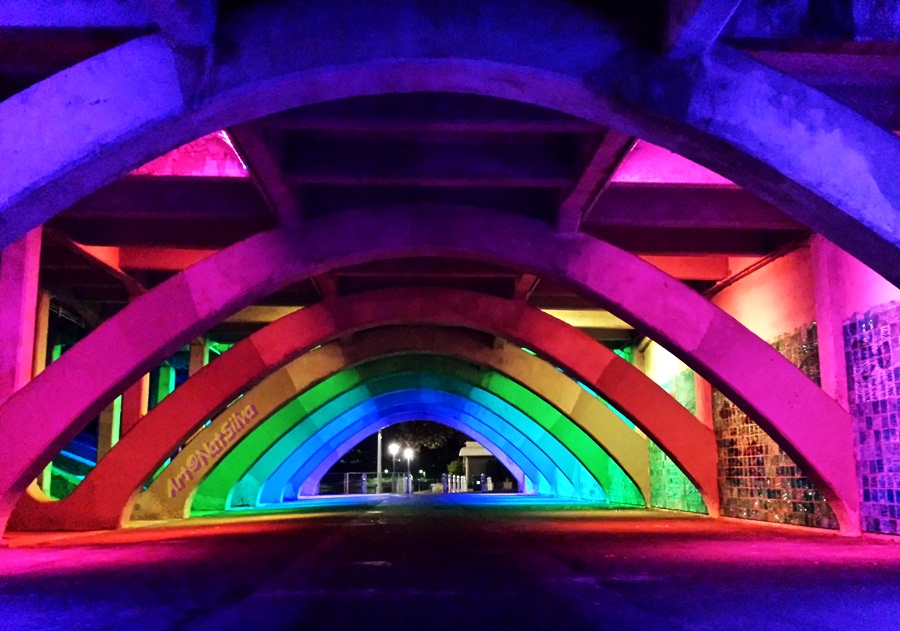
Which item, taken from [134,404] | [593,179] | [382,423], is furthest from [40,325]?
[382,423]

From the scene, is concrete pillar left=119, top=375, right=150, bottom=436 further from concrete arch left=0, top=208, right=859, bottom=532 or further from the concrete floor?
concrete arch left=0, top=208, right=859, bottom=532

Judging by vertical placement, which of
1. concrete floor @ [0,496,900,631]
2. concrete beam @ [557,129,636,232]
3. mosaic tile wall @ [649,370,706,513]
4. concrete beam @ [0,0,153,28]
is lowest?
concrete floor @ [0,496,900,631]

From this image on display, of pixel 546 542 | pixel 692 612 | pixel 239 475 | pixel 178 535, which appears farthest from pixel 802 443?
pixel 239 475

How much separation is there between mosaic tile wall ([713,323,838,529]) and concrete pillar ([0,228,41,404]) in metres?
11.3

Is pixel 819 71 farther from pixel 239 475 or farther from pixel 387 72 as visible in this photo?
pixel 239 475

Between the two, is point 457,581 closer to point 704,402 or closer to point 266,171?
point 266,171

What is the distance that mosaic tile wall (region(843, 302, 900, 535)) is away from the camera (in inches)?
422

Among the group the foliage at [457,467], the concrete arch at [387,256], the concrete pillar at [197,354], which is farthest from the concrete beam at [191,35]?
the foliage at [457,467]

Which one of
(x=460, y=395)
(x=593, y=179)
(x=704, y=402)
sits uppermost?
(x=593, y=179)

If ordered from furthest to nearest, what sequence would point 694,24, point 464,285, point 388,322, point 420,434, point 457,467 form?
point 457,467
point 420,434
point 464,285
point 388,322
point 694,24

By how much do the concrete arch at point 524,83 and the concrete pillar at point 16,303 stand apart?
6809 mm

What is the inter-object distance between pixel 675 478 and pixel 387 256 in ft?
33.7

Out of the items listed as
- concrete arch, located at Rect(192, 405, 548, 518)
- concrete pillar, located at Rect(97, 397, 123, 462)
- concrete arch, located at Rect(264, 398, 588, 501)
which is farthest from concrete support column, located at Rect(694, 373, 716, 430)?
concrete arch, located at Rect(192, 405, 548, 518)

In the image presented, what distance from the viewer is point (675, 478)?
65.0ft
